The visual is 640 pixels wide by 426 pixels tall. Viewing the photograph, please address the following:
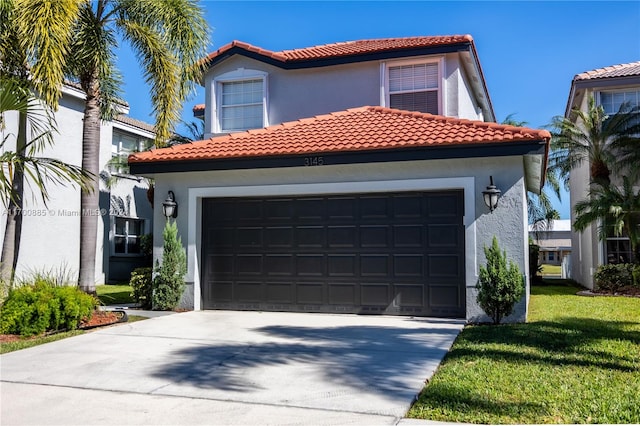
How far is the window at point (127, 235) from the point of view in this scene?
2203 cm

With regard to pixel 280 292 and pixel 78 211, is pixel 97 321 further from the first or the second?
pixel 78 211

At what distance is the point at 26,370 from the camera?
260 inches

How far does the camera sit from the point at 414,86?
15.1 metres

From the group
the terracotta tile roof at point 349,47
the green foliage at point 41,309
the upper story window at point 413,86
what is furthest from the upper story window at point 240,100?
the green foliage at point 41,309

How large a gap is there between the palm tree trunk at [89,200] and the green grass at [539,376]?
743 cm

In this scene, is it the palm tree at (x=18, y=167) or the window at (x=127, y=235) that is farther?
the window at (x=127, y=235)

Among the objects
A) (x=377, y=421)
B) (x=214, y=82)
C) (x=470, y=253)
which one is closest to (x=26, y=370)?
(x=377, y=421)

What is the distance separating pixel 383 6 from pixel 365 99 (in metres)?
3.07

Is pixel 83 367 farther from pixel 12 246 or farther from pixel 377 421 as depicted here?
pixel 12 246

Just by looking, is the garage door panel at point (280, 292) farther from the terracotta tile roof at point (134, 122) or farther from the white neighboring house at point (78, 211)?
the terracotta tile roof at point (134, 122)

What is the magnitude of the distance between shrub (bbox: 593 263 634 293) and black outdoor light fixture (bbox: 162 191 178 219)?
539 inches

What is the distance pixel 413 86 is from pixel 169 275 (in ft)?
27.2

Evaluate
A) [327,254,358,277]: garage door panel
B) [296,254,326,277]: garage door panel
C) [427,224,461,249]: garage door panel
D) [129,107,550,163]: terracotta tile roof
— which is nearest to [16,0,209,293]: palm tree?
[129,107,550,163]: terracotta tile roof

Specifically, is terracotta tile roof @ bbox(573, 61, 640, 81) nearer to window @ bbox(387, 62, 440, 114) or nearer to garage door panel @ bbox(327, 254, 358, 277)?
window @ bbox(387, 62, 440, 114)
